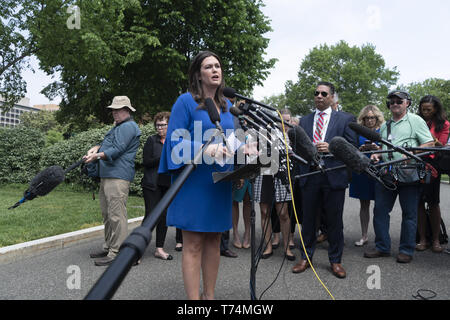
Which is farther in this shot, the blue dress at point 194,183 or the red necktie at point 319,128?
the red necktie at point 319,128

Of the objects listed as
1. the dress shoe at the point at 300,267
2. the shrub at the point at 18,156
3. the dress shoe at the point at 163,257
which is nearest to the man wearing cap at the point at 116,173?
the dress shoe at the point at 163,257

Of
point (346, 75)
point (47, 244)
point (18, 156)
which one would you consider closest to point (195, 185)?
point (47, 244)

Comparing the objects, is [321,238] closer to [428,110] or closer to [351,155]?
[428,110]

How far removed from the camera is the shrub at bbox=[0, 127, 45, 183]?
1365 centimetres

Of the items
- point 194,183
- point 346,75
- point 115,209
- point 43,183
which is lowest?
point 115,209

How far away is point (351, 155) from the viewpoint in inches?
99.7

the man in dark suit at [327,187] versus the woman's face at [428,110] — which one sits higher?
the woman's face at [428,110]

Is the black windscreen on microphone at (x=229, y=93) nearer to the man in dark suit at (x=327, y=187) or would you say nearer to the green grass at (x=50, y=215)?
the man in dark suit at (x=327, y=187)

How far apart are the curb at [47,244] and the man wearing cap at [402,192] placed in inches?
182

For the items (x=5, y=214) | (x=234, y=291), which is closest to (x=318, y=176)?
(x=234, y=291)

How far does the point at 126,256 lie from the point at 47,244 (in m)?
5.05

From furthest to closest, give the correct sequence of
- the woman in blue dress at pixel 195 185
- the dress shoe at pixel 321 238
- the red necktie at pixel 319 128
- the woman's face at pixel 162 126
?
the dress shoe at pixel 321 238 < the woman's face at pixel 162 126 < the red necktie at pixel 319 128 < the woman in blue dress at pixel 195 185

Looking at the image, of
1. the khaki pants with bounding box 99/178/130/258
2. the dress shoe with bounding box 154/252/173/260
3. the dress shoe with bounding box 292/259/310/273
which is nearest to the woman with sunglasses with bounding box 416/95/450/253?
the dress shoe with bounding box 292/259/310/273

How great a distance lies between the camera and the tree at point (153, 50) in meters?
13.3
